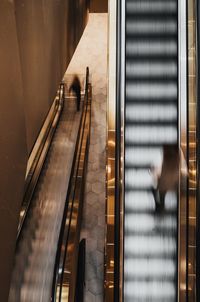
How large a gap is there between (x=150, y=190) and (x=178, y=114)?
879 millimetres

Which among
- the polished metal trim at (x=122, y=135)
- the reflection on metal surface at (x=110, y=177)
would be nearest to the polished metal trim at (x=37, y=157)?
the reflection on metal surface at (x=110, y=177)

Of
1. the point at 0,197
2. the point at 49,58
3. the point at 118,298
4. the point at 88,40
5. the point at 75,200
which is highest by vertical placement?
the point at 88,40

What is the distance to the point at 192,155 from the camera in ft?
13.2

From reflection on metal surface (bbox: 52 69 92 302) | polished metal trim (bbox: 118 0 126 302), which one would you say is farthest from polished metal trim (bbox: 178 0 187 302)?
reflection on metal surface (bbox: 52 69 92 302)

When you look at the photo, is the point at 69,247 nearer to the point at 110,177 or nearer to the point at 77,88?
the point at 110,177

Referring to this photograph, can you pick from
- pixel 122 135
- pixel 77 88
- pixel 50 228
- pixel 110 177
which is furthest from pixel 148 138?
pixel 77 88

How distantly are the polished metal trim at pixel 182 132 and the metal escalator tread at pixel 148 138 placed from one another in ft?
0.31

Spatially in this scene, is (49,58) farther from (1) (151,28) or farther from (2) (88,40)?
(2) (88,40)

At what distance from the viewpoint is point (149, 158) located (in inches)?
163

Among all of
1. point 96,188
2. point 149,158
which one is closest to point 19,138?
point 149,158

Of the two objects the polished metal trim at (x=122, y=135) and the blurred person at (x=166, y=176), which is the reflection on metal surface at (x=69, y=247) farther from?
the blurred person at (x=166, y=176)

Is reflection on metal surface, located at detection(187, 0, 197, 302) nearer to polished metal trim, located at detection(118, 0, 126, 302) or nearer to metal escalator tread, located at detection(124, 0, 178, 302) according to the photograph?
metal escalator tread, located at detection(124, 0, 178, 302)

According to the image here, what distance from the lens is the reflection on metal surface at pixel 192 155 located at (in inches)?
151

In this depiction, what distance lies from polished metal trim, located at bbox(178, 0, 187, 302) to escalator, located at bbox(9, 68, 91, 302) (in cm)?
117
